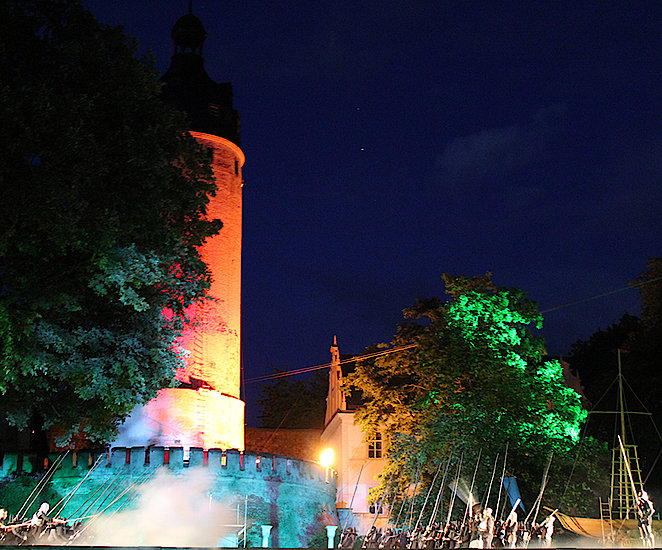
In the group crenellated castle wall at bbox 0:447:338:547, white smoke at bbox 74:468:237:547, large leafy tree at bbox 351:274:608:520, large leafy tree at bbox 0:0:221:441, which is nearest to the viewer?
large leafy tree at bbox 0:0:221:441

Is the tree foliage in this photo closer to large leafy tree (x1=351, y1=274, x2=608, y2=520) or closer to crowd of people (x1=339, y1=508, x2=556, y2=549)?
large leafy tree (x1=351, y1=274, x2=608, y2=520)

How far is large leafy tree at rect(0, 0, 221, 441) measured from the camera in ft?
54.1

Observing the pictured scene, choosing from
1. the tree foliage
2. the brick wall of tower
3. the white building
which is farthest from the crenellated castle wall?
the tree foliage

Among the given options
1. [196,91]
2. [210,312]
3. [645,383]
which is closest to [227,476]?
[210,312]

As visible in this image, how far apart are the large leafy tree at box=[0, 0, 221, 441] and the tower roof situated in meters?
13.1

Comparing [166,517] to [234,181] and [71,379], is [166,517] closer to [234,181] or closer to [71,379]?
[71,379]

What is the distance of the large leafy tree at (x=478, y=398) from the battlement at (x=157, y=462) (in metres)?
4.13

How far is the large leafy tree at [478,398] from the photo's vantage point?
25.8 m

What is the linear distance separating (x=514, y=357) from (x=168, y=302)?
516 inches

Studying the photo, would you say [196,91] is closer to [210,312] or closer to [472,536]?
[210,312]

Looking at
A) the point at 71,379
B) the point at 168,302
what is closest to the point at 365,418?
the point at 168,302

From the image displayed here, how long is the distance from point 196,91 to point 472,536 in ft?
78.3

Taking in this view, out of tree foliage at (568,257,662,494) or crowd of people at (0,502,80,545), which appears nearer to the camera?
crowd of people at (0,502,80,545)

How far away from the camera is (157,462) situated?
25.0m
